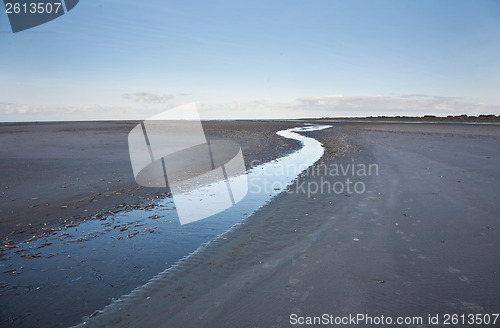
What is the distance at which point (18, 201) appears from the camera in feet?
32.1

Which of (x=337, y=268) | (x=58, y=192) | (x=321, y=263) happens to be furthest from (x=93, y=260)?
(x=58, y=192)

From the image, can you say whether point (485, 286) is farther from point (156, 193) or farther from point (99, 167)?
point (99, 167)

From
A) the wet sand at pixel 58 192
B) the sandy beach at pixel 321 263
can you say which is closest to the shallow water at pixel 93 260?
the sandy beach at pixel 321 263

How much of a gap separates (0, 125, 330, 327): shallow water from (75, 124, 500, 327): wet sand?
18.6 inches

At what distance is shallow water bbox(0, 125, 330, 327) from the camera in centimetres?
442

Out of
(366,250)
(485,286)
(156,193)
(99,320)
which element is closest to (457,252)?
(485,286)

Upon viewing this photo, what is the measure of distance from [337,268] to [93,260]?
499 cm

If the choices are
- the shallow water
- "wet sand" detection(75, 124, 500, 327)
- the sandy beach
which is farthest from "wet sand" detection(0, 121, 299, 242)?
"wet sand" detection(75, 124, 500, 327)

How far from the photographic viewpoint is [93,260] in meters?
5.90

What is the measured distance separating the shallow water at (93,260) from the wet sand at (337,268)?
472 millimetres

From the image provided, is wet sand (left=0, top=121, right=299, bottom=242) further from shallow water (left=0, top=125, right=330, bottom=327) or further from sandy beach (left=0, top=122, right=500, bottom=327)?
shallow water (left=0, top=125, right=330, bottom=327)

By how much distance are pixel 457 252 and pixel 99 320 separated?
6.39 m

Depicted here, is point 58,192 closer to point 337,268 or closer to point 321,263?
point 321,263

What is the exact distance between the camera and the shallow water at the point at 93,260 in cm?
442
